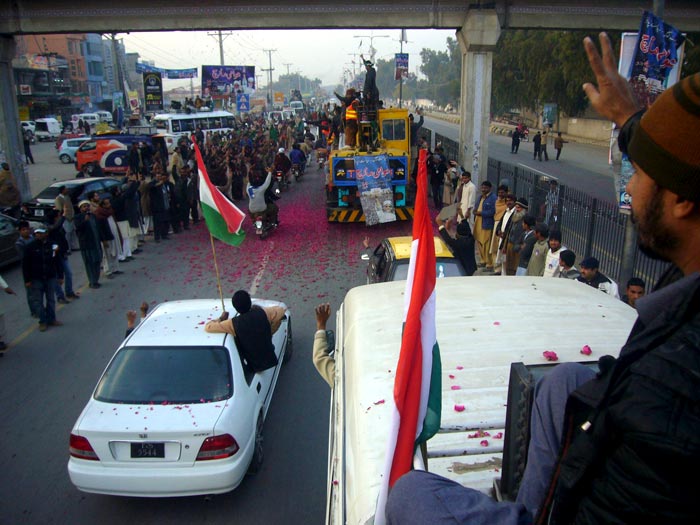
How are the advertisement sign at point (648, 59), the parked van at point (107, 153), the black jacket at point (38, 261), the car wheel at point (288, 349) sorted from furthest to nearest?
the parked van at point (107, 153) < the black jacket at point (38, 261) < the car wheel at point (288, 349) < the advertisement sign at point (648, 59)

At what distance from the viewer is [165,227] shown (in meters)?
16.7

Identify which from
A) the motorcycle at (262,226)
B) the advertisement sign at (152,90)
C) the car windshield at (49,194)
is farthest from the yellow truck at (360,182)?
the advertisement sign at (152,90)

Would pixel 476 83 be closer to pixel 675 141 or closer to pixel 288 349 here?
pixel 288 349

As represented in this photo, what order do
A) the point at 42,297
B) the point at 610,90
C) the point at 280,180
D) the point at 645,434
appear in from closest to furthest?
the point at 645,434 → the point at 610,90 → the point at 42,297 → the point at 280,180

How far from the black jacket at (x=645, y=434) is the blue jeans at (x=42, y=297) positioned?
10161mm

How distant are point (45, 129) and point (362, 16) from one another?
43.4 metres

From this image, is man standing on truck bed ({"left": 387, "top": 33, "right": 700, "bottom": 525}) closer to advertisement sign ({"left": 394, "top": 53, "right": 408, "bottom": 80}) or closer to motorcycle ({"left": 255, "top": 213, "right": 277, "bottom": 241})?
motorcycle ({"left": 255, "top": 213, "right": 277, "bottom": 241})

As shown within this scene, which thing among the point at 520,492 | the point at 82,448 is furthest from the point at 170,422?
the point at 520,492

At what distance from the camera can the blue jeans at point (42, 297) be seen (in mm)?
9805

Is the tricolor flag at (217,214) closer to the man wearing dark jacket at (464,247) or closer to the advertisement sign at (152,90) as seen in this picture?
the man wearing dark jacket at (464,247)

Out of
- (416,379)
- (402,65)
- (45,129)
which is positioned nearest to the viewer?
(416,379)

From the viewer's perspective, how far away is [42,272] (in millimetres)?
9703

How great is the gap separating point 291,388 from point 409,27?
15.1 metres

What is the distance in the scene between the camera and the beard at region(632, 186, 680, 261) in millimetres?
1285
